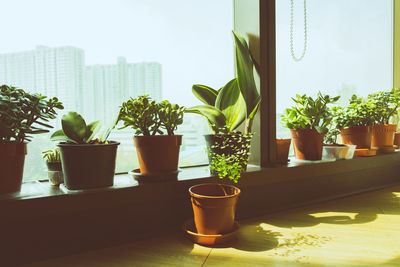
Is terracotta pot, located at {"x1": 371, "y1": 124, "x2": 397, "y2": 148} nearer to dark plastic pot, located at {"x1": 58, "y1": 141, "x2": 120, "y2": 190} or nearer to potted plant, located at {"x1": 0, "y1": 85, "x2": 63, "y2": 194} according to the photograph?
dark plastic pot, located at {"x1": 58, "y1": 141, "x2": 120, "y2": 190}

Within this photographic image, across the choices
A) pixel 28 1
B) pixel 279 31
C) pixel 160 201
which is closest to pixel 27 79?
pixel 28 1

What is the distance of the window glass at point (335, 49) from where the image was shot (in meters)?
1.82

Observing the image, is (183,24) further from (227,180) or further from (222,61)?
(227,180)

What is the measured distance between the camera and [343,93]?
2.12 m

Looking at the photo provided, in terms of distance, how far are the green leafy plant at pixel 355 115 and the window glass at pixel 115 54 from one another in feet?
2.53

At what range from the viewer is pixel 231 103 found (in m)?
1.35

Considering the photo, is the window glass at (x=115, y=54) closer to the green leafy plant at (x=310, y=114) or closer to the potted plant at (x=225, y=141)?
the potted plant at (x=225, y=141)

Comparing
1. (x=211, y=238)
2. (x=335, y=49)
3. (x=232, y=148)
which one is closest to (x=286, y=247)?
(x=211, y=238)

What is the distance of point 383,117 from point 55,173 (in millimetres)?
1966

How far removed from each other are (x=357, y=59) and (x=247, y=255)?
1.81 meters

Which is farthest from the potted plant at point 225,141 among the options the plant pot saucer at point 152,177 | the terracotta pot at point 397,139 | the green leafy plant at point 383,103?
the terracotta pot at point 397,139

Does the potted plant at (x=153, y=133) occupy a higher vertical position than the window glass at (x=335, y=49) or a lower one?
lower

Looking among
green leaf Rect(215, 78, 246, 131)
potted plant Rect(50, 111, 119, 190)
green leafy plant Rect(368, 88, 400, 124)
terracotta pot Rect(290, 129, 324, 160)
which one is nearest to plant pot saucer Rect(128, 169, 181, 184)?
potted plant Rect(50, 111, 119, 190)

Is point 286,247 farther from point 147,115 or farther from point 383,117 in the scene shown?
point 383,117
